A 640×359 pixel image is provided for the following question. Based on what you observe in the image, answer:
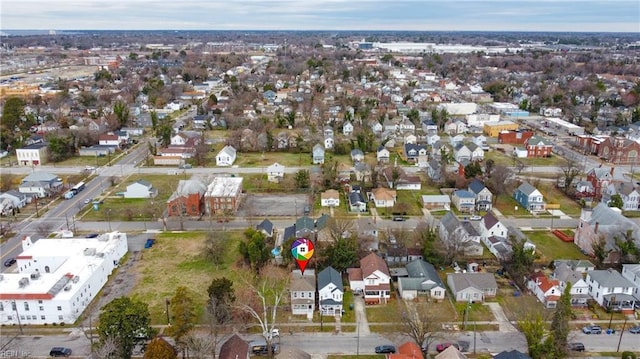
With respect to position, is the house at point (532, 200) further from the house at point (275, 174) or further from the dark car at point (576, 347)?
the house at point (275, 174)

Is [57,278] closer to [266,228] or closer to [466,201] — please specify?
[266,228]

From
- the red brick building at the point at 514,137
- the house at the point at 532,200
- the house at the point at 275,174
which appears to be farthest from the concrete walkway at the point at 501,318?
the red brick building at the point at 514,137

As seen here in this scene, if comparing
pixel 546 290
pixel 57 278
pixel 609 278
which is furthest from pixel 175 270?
pixel 609 278

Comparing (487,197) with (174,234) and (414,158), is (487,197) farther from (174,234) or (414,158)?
(174,234)

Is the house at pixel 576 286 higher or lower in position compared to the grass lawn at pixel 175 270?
higher

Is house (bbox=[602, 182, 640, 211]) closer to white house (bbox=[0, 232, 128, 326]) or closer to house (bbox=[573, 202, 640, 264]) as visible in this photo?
house (bbox=[573, 202, 640, 264])
